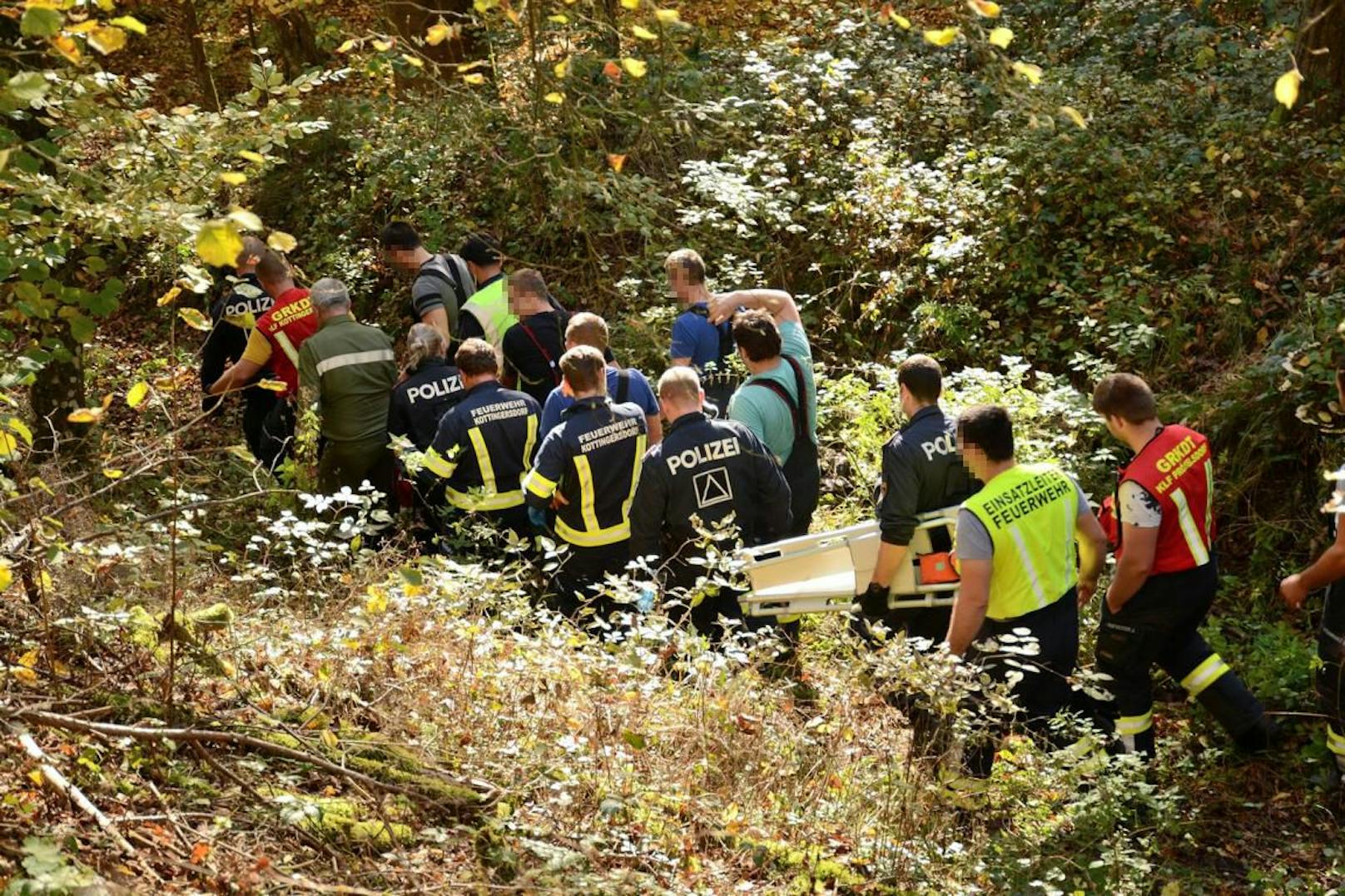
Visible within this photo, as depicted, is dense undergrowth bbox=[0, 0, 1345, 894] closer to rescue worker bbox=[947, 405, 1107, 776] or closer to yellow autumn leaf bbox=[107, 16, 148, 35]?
rescue worker bbox=[947, 405, 1107, 776]

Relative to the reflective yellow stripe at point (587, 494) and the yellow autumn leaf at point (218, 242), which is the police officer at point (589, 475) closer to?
the reflective yellow stripe at point (587, 494)

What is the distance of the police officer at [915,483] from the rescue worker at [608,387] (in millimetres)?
1837

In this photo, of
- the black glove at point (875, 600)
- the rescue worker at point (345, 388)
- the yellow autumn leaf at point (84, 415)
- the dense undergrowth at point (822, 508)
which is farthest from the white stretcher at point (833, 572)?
the rescue worker at point (345, 388)

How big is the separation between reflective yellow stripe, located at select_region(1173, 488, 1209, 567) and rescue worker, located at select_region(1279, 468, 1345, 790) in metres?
0.37

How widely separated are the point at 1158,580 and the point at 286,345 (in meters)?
6.05

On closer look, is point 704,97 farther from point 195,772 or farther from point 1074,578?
point 195,772

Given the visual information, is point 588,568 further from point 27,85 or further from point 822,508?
point 27,85

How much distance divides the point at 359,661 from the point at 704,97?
866 cm

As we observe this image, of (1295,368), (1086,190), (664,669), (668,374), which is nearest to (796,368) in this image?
(668,374)

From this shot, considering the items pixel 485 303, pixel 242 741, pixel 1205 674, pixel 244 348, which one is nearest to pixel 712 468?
pixel 1205 674

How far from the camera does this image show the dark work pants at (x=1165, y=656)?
6160 millimetres

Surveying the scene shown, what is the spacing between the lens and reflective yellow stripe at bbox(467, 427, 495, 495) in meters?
7.72

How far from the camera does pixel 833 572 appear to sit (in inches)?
259

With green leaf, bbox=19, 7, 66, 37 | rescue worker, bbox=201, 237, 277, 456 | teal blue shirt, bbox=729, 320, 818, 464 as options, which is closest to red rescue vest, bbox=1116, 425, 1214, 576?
teal blue shirt, bbox=729, 320, 818, 464
